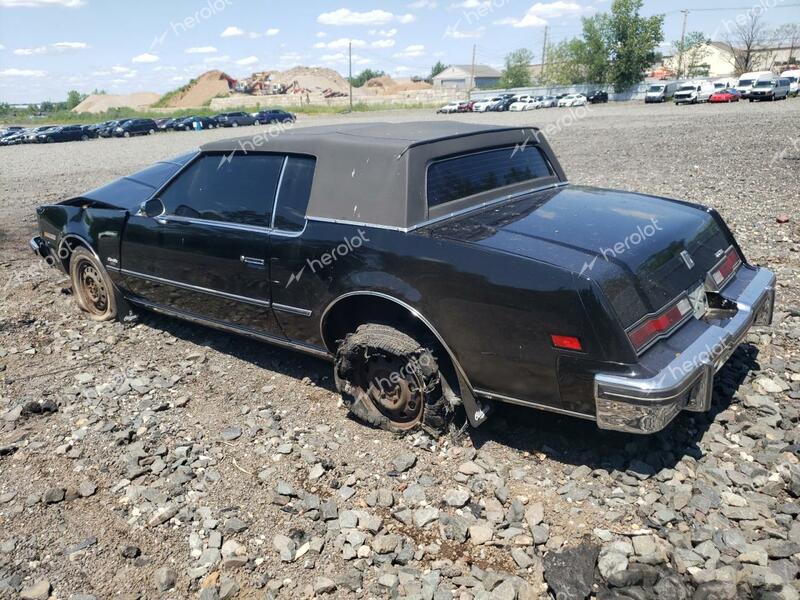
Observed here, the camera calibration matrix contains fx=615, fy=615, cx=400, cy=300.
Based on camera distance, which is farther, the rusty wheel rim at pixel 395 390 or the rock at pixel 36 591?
the rusty wheel rim at pixel 395 390

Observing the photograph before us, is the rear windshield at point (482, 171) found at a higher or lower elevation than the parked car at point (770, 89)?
lower

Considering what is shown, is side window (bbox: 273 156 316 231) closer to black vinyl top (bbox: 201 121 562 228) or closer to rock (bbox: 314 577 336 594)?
black vinyl top (bbox: 201 121 562 228)

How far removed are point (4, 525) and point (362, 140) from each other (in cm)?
278

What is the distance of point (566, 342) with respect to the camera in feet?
9.10

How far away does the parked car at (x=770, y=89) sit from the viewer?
3934 cm

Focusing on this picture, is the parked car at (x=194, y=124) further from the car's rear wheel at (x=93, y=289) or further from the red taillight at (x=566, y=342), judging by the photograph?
the red taillight at (x=566, y=342)

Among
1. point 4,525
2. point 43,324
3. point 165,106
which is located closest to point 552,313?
point 4,525

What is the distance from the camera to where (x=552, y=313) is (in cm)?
277

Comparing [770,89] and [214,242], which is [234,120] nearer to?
[770,89]

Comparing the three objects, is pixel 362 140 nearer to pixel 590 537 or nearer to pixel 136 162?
pixel 590 537

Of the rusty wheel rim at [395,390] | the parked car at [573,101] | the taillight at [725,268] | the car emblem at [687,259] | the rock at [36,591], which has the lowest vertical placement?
the rock at [36,591]

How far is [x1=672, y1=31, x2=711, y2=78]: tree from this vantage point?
77.7 metres

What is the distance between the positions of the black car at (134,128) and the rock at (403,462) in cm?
4430

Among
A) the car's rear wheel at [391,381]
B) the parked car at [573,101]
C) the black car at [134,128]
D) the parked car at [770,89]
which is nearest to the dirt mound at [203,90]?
the black car at [134,128]
